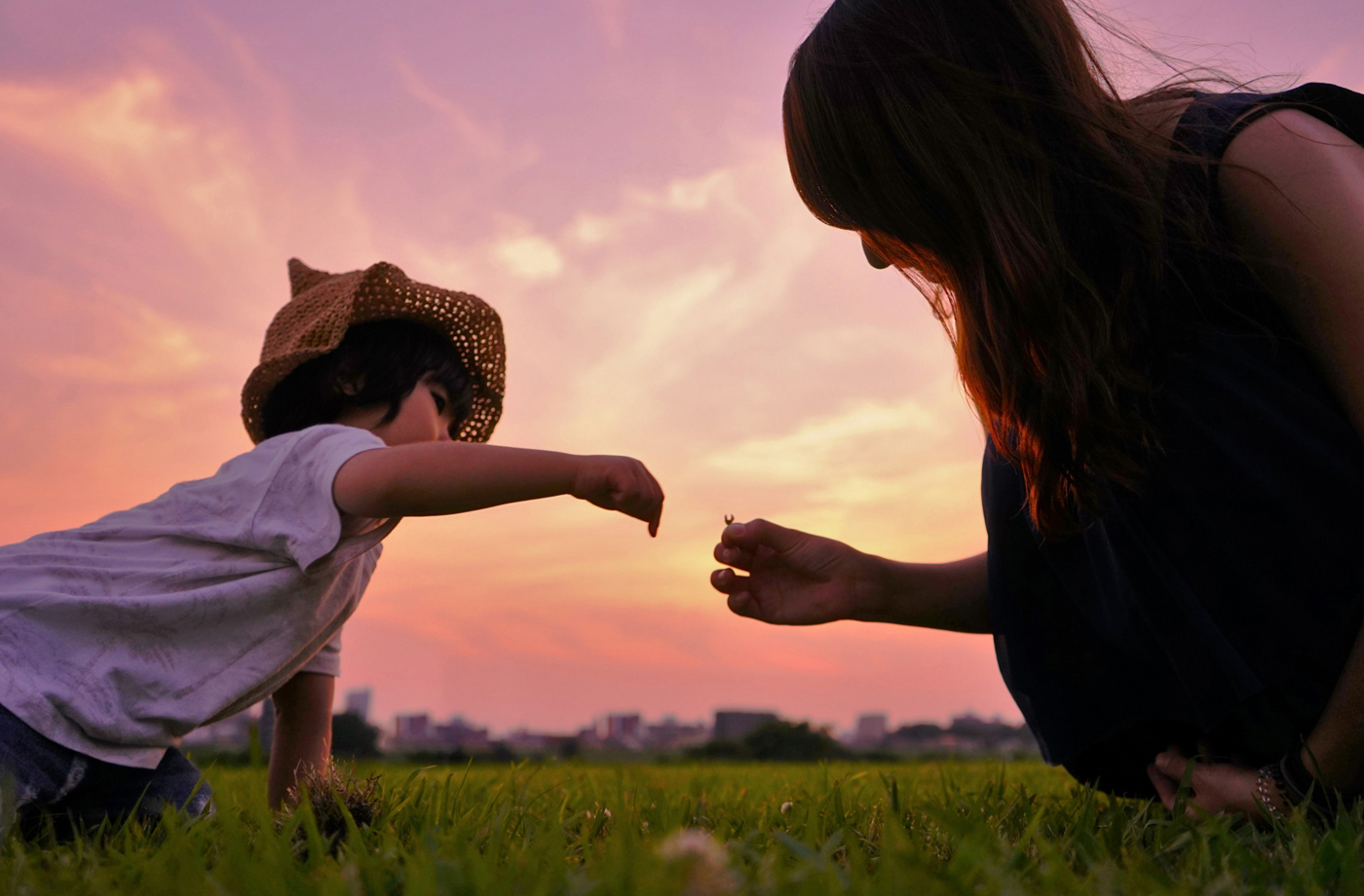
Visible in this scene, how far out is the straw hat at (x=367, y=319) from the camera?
274 centimetres

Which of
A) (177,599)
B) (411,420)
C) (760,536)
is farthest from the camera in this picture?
(411,420)

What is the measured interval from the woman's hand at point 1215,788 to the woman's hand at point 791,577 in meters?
0.69

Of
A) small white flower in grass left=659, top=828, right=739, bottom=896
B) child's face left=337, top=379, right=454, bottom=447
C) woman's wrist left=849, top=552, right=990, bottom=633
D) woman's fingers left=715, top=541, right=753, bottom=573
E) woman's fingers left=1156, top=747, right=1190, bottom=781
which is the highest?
child's face left=337, top=379, right=454, bottom=447

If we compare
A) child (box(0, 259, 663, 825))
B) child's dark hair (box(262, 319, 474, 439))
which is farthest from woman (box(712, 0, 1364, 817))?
child's dark hair (box(262, 319, 474, 439))

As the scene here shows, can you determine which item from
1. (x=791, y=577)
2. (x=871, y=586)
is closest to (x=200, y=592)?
(x=791, y=577)

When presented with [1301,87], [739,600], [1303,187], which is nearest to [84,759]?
[739,600]

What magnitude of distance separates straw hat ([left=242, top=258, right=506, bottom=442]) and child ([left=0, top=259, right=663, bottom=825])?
1.17ft

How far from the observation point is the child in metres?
1.86

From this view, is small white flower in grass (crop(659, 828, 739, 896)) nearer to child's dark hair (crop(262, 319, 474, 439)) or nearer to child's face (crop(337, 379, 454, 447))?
child's face (crop(337, 379, 454, 447))

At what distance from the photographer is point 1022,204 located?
1.72 m

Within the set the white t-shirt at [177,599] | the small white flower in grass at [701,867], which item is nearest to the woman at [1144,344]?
the small white flower in grass at [701,867]

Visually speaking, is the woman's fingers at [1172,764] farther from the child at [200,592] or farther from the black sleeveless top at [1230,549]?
the child at [200,592]

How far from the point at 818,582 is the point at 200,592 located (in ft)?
4.59

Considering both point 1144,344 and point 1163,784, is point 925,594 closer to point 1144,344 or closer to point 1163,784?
point 1163,784
